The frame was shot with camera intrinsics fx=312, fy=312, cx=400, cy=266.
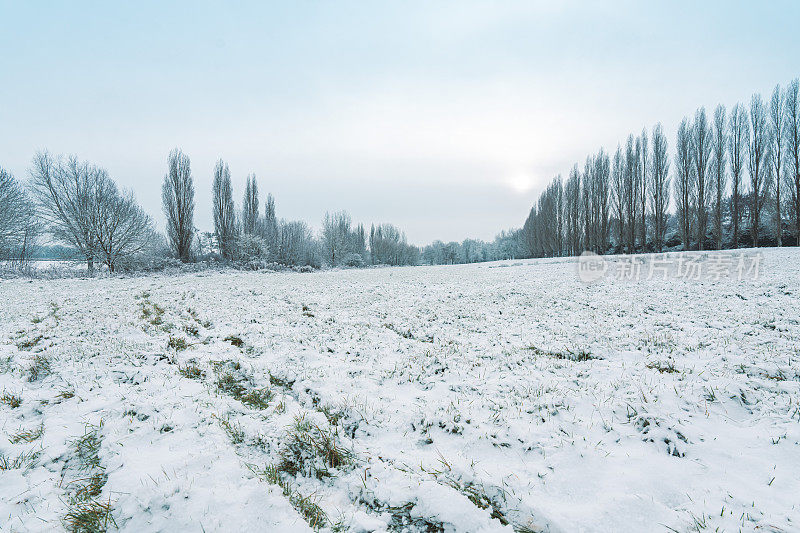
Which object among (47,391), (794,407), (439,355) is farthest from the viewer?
(439,355)

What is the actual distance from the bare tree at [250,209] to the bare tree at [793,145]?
49.1 meters

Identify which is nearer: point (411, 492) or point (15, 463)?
point (411, 492)

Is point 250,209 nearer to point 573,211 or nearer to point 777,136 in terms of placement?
point 573,211

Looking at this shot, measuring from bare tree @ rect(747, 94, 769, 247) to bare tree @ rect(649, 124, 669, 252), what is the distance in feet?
17.4

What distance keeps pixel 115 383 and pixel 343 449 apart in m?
3.70

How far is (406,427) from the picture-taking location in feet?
11.0

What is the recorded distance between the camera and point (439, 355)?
211 inches

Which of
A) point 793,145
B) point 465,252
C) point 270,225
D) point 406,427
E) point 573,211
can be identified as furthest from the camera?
point 465,252

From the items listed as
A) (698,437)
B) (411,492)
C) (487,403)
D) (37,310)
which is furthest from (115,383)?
(37,310)

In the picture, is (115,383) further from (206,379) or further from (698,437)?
(698,437)

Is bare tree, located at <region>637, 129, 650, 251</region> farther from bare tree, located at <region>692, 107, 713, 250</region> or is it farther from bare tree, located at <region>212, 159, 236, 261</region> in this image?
bare tree, located at <region>212, 159, 236, 261</region>

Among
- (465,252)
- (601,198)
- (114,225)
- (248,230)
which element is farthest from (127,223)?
(465,252)

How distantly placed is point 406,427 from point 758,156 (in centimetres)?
3576

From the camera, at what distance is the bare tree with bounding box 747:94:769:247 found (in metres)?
23.7
